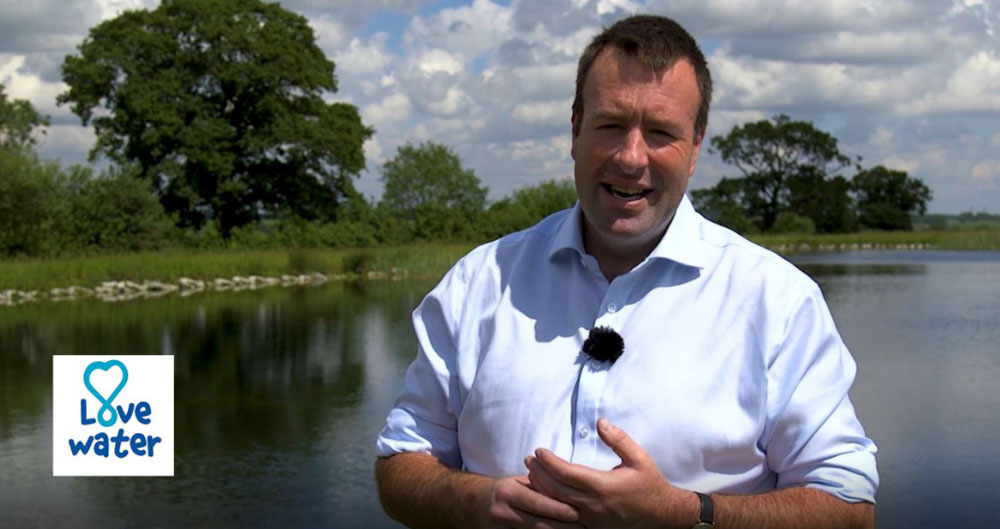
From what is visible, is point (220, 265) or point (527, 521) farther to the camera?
point (220, 265)

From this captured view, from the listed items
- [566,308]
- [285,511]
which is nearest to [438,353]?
[566,308]

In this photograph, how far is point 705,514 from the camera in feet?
6.14

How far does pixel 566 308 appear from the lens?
1988mm

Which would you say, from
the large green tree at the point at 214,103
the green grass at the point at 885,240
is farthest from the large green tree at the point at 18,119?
the green grass at the point at 885,240

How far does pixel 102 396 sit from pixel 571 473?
6930 millimetres

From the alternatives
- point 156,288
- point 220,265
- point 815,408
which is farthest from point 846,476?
point 220,265

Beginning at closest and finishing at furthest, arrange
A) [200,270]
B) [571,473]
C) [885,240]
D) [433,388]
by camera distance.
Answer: [571,473] → [433,388] → [200,270] → [885,240]

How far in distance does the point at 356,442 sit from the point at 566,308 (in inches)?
337

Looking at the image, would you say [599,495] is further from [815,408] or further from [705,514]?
[815,408]

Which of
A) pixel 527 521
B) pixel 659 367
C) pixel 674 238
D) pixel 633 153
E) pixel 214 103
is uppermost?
pixel 214 103

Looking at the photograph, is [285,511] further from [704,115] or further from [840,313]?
[840,313]

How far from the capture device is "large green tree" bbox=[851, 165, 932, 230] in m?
72.3

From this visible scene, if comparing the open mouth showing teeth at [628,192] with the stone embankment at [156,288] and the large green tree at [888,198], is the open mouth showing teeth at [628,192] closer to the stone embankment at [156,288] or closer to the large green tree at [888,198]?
the stone embankment at [156,288]

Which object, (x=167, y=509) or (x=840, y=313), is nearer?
(x=167, y=509)
